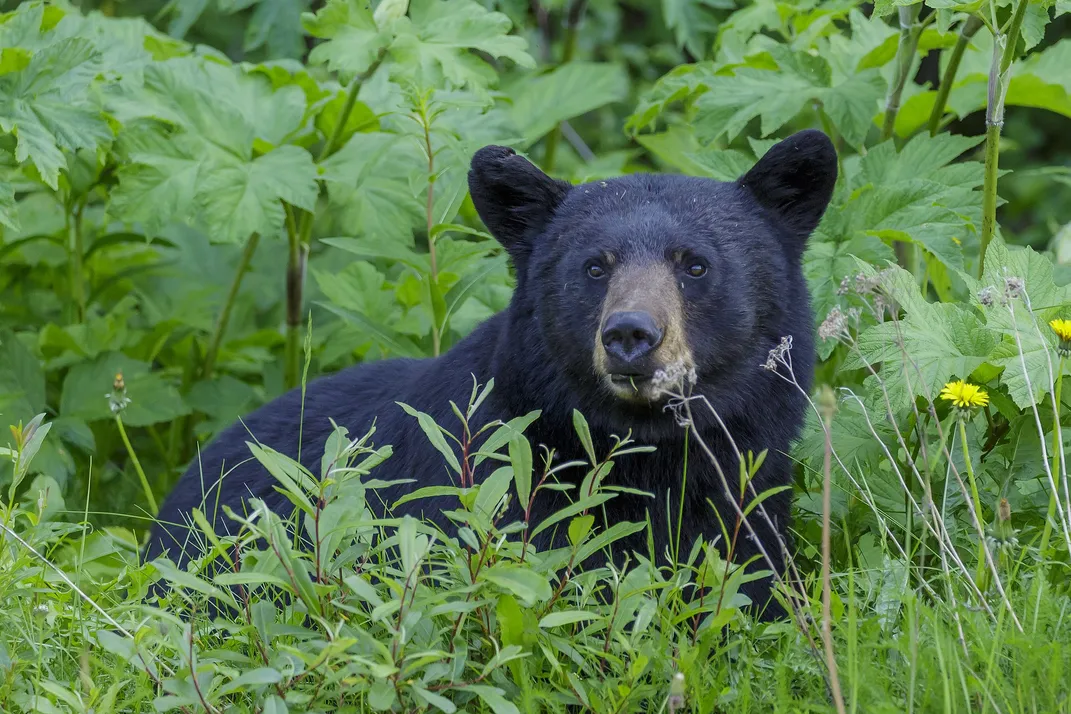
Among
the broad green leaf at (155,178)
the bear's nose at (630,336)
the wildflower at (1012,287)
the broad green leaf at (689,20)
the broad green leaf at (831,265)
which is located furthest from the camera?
the broad green leaf at (689,20)

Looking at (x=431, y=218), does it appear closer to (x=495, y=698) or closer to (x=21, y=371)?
(x=21, y=371)

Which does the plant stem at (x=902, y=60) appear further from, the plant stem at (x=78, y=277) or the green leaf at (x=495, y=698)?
the plant stem at (x=78, y=277)

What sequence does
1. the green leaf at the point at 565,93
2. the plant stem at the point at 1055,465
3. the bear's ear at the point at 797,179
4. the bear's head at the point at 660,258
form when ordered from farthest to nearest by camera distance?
the green leaf at the point at 565,93
the bear's ear at the point at 797,179
the bear's head at the point at 660,258
the plant stem at the point at 1055,465

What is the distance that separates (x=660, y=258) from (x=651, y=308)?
26 centimetres

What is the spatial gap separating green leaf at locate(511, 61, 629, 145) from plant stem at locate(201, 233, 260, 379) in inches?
46.8

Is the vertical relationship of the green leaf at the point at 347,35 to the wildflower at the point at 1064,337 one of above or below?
above

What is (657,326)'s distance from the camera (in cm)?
280

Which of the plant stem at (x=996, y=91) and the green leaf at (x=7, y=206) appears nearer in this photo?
the plant stem at (x=996, y=91)

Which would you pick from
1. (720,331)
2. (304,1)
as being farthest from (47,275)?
(720,331)

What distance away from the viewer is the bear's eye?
10.1ft

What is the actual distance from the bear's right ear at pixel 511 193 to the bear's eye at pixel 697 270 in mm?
476

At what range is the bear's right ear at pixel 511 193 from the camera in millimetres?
3311

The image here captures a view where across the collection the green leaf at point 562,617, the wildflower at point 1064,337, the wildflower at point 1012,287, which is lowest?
the green leaf at point 562,617

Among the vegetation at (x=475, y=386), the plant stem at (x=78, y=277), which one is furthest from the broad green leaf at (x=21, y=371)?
the plant stem at (x=78, y=277)
